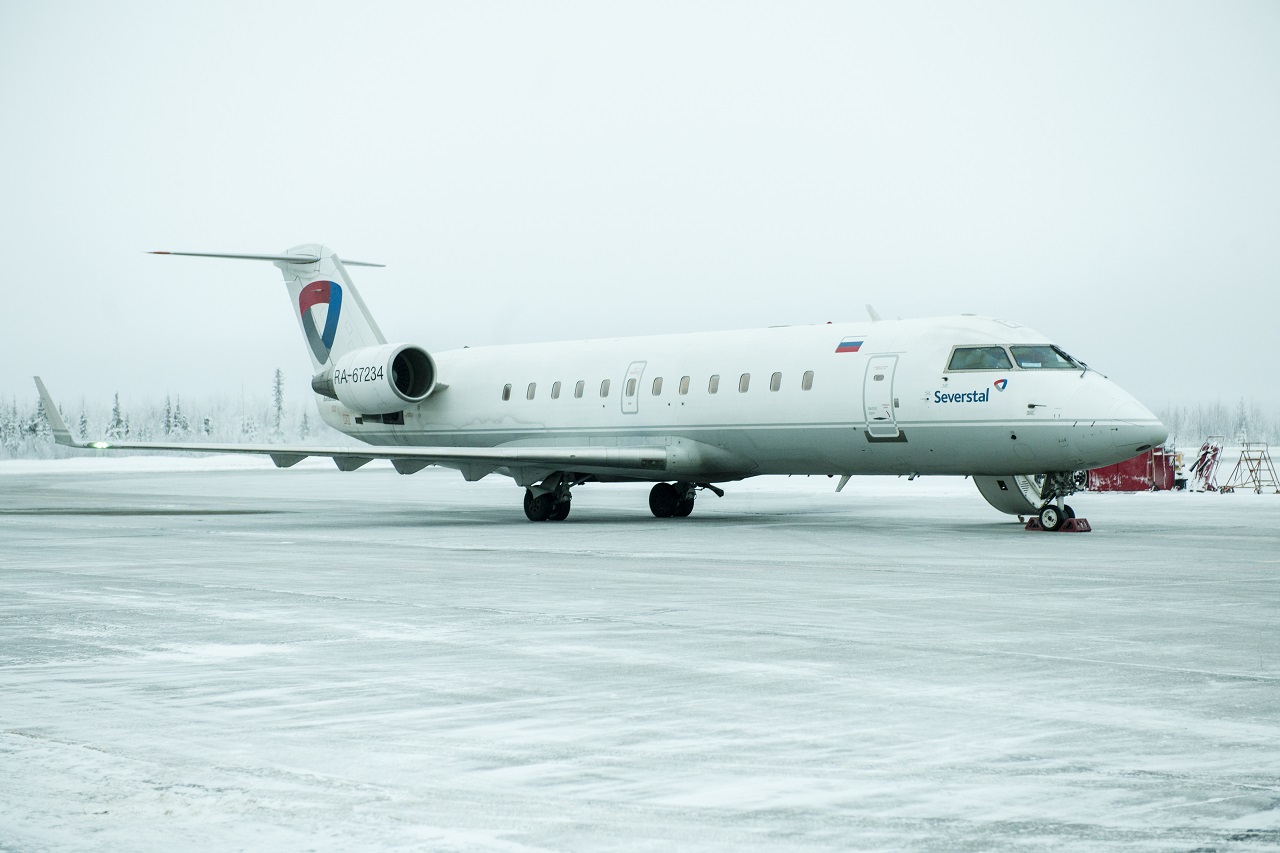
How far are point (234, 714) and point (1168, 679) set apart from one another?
466cm

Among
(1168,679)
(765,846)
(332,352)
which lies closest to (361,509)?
(332,352)

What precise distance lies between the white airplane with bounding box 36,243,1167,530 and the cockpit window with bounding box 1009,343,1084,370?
0.03 metres

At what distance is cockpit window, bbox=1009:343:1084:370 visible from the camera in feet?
64.1

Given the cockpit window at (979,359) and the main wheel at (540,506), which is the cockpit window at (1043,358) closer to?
the cockpit window at (979,359)

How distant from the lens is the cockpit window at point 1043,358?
19.5m

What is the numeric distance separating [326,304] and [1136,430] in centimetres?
1788

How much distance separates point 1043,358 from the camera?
19703mm

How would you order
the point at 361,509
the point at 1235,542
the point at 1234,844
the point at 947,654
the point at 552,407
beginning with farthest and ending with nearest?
the point at 361,509
the point at 552,407
the point at 1235,542
the point at 947,654
the point at 1234,844

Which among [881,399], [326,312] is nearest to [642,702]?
[881,399]

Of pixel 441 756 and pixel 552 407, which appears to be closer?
pixel 441 756

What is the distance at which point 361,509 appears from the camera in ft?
97.2

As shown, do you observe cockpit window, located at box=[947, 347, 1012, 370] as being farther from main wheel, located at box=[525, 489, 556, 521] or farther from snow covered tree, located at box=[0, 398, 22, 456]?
snow covered tree, located at box=[0, 398, 22, 456]

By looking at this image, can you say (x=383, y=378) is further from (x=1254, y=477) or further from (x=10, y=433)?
(x=10, y=433)

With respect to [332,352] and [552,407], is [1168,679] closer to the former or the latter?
[552,407]
